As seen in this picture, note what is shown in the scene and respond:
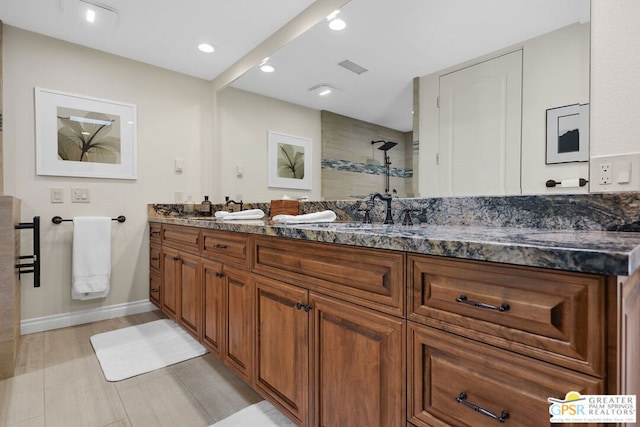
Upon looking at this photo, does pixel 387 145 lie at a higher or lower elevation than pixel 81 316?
higher

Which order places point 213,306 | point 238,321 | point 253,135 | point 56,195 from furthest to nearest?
point 253,135, point 56,195, point 213,306, point 238,321

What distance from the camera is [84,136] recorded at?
2.65m

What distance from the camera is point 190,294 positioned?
83.3 inches

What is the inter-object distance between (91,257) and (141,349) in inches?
37.5

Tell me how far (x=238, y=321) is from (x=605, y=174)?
1569mm

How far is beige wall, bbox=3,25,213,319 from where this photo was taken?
241cm

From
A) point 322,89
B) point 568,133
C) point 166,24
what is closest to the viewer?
point 568,133

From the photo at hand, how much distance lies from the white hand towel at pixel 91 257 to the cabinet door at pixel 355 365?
7.49ft

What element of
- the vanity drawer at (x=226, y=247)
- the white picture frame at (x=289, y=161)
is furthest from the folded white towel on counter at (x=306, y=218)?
the white picture frame at (x=289, y=161)

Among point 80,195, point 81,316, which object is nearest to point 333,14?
point 80,195

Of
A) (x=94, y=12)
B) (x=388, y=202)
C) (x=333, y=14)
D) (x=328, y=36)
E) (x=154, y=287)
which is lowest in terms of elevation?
(x=154, y=287)
